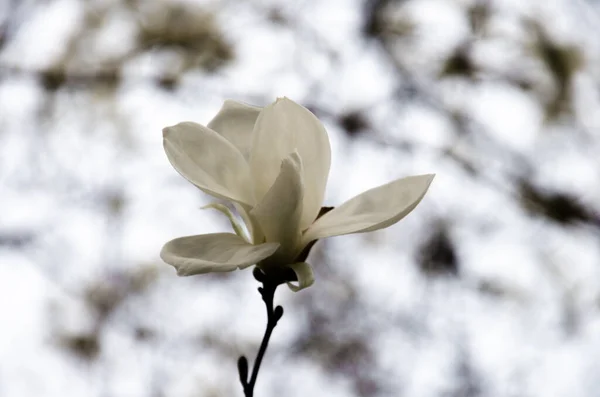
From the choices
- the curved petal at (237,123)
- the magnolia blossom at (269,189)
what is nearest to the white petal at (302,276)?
the magnolia blossom at (269,189)

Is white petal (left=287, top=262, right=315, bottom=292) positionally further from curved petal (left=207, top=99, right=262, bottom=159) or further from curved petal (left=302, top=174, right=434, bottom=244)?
curved petal (left=207, top=99, right=262, bottom=159)

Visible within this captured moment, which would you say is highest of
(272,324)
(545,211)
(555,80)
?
(272,324)

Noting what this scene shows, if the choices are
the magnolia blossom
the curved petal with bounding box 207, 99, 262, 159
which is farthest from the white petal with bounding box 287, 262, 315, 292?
the curved petal with bounding box 207, 99, 262, 159

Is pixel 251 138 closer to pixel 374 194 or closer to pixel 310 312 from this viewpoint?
pixel 374 194

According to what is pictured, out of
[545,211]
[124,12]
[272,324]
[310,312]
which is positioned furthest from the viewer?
[310,312]

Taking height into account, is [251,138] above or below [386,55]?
above

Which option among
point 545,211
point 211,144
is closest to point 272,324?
point 211,144

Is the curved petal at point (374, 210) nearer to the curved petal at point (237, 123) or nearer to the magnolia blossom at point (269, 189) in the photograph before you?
the magnolia blossom at point (269, 189)
